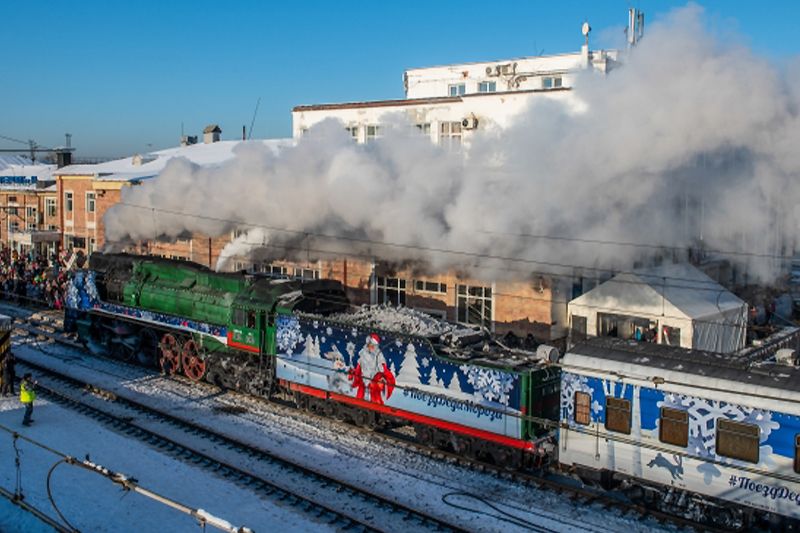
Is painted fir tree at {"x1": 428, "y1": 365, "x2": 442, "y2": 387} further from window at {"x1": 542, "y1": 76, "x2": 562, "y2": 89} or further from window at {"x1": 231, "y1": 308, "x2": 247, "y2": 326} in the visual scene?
window at {"x1": 542, "y1": 76, "x2": 562, "y2": 89}

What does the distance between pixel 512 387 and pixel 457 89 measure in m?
28.0

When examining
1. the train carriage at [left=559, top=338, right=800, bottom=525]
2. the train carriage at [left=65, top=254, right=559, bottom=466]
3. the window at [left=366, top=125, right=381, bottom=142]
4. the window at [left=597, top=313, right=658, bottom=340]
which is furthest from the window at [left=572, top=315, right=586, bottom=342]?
the window at [left=366, top=125, right=381, bottom=142]

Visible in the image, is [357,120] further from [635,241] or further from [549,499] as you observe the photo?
[549,499]

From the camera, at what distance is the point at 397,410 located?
531 inches

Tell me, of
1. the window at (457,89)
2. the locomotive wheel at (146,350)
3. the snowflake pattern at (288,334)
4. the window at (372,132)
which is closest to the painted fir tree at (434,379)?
the snowflake pattern at (288,334)

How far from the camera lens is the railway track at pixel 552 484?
10.6 meters

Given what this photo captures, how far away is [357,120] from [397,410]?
64.2 ft

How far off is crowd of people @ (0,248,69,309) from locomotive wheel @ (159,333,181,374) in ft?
33.1

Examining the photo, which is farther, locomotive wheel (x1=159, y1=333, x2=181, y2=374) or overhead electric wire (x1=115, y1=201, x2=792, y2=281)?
locomotive wheel (x1=159, y1=333, x2=181, y2=374)

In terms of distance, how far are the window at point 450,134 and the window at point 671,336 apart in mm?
12164

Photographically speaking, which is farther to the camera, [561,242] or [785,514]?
[561,242]

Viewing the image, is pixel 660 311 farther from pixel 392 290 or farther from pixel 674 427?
pixel 392 290

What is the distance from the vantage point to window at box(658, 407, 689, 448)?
32.5 ft

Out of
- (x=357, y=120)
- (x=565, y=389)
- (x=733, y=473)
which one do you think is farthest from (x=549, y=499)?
(x=357, y=120)
